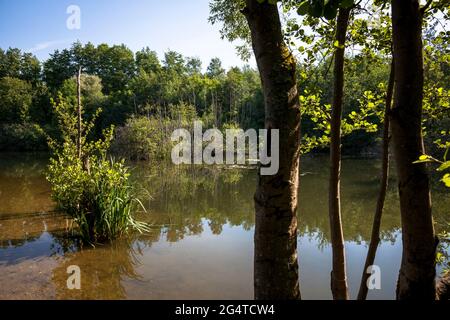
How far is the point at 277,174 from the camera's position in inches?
51.9

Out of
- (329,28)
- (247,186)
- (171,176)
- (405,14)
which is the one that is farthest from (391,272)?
(171,176)

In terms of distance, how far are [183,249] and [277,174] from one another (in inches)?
193

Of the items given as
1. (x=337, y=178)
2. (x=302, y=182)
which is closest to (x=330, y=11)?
(x=337, y=178)

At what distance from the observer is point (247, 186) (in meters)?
12.1

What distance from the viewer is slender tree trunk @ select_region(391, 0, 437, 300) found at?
1355 mm

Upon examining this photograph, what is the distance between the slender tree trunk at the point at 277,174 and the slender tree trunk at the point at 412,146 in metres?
0.41

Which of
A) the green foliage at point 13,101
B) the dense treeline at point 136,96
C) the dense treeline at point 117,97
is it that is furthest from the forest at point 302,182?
the green foliage at point 13,101

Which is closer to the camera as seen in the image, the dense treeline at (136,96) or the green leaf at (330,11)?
the green leaf at (330,11)

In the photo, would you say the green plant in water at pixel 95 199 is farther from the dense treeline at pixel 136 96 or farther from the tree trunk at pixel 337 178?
the dense treeline at pixel 136 96

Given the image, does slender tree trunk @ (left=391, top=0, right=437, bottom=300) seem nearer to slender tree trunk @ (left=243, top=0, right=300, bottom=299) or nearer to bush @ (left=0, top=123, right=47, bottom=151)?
slender tree trunk @ (left=243, top=0, right=300, bottom=299)

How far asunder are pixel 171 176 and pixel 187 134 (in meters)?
6.69

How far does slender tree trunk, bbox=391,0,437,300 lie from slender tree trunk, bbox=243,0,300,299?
0.41 m

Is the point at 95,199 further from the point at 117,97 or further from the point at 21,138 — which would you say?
the point at 117,97

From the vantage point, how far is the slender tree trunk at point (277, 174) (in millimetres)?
1321
